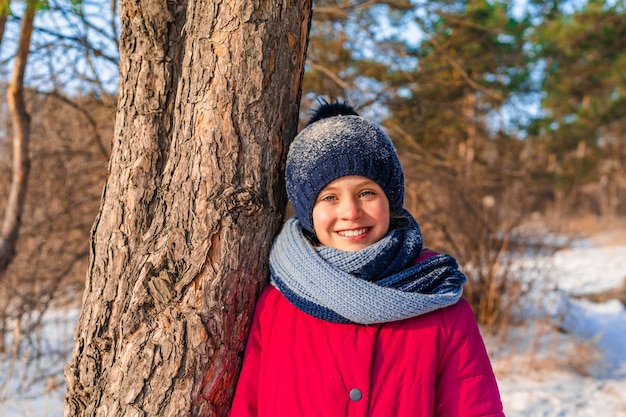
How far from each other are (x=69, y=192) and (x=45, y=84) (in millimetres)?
1242

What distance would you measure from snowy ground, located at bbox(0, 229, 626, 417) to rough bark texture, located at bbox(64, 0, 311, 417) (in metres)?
2.54

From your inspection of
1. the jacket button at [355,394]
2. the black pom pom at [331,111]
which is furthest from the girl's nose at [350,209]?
the jacket button at [355,394]

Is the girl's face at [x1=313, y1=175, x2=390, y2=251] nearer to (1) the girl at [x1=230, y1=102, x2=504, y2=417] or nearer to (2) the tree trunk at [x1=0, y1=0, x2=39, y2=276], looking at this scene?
(1) the girl at [x1=230, y1=102, x2=504, y2=417]

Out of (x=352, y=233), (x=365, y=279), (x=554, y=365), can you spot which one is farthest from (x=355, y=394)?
(x=554, y=365)

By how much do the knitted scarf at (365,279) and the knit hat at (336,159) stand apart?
13 centimetres

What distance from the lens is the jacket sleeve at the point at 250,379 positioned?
169cm

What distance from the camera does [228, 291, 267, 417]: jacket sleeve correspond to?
169cm

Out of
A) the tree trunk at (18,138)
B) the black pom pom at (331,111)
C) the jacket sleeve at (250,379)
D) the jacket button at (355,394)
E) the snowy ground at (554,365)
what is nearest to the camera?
the jacket button at (355,394)

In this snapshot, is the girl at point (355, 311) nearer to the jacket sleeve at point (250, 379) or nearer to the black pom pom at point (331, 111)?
the jacket sleeve at point (250, 379)

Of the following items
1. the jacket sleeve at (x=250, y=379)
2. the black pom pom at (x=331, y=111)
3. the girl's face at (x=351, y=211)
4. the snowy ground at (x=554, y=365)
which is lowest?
the snowy ground at (x=554, y=365)

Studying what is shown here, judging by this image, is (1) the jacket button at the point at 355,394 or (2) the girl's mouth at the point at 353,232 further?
(2) the girl's mouth at the point at 353,232

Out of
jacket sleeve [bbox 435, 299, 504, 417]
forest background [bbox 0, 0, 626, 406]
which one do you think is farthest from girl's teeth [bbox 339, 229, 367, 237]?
forest background [bbox 0, 0, 626, 406]

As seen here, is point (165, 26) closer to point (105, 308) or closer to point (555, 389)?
point (105, 308)

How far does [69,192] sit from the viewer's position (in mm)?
5199
